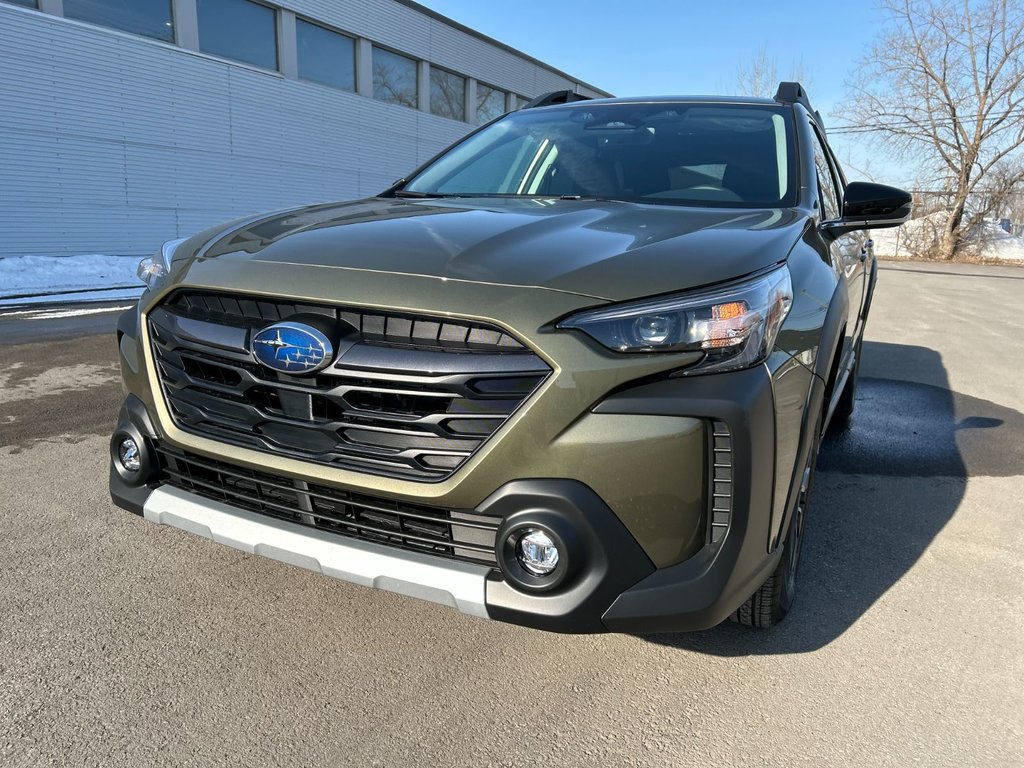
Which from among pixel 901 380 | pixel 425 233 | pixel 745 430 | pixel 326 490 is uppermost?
pixel 425 233

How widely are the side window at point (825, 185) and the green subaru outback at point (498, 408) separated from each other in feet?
3.33

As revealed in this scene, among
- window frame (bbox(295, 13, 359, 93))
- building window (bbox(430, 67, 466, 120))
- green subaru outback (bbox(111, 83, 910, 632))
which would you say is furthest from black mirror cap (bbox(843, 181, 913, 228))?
building window (bbox(430, 67, 466, 120))

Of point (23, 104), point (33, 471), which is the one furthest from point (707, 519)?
point (23, 104)

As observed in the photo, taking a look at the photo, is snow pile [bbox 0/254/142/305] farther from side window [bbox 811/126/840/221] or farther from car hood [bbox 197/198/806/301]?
side window [bbox 811/126/840/221]

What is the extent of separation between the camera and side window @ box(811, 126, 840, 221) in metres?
3.08

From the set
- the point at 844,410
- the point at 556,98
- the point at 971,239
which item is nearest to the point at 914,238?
the point at 971,239

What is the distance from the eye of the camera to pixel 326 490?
1.89 metres

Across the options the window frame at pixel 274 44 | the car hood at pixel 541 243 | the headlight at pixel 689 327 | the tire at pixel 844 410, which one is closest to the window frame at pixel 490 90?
the window frame at pixel 274 44

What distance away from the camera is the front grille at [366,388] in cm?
169

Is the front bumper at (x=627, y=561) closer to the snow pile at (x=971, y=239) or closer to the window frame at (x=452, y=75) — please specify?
the window frame at (x=452, y=75)

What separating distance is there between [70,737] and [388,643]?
0.82m

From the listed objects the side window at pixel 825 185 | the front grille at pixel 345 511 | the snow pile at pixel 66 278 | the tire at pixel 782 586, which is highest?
the side window at pixel 825 185

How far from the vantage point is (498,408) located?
1.69 meters

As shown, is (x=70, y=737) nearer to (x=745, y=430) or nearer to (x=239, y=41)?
(x=745, y=430)
